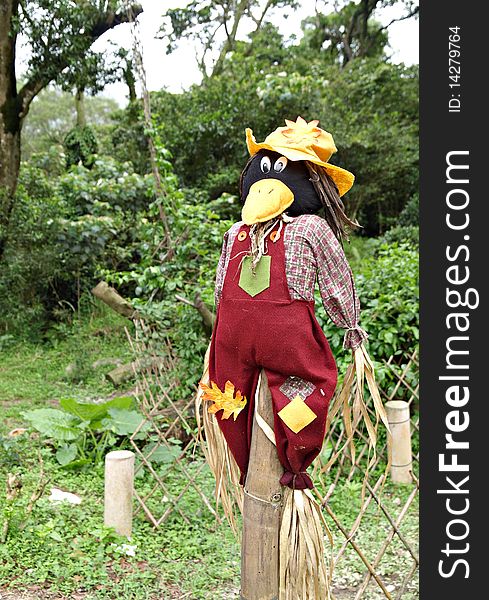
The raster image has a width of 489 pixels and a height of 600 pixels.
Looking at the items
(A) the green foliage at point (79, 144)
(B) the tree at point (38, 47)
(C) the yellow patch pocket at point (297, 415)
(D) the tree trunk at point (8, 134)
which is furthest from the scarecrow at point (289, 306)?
(A) the green foliage at point (79, 144)

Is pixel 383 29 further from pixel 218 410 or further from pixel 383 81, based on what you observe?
pixel 218 410

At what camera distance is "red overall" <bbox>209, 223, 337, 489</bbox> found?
6.17 ft

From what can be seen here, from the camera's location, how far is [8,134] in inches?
270

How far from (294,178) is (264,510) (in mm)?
1029

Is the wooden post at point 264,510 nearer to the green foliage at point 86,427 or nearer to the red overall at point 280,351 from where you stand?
the red overall at point 280,351

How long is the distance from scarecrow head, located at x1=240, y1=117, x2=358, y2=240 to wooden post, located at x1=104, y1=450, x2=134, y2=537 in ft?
5.28

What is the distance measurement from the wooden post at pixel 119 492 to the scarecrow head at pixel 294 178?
5.28ft

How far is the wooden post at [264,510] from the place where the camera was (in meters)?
1.99

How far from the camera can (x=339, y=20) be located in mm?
13648

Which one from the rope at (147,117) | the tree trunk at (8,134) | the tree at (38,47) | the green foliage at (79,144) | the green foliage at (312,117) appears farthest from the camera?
the green foliage at (79,144)

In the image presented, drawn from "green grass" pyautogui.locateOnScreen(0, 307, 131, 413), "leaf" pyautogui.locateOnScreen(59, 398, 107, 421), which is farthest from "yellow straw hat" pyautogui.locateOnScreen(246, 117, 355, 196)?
"green grass" pyautogui.locateOnScreen(0, 307, 131, 413)

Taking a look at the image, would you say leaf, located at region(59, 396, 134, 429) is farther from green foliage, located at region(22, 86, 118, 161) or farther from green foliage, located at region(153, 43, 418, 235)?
green foliage, located at region(22, 86, 118, 161)

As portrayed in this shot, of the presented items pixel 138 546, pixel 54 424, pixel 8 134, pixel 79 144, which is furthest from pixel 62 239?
pixel 138 546

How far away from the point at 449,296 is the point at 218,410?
32.2 inches
